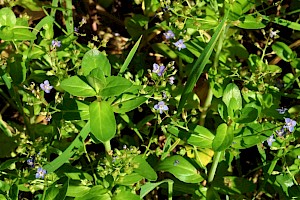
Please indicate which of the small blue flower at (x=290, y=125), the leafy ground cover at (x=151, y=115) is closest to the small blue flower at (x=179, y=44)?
the leafy ground cover at (x=151, y=115)

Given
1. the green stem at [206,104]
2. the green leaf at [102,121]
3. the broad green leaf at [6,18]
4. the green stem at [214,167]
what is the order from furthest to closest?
1. the green stem at [206,104]
2. the broad green leaf at [6,18]
3. the green stem at [214,167]
4. the green leaf at [102,121]

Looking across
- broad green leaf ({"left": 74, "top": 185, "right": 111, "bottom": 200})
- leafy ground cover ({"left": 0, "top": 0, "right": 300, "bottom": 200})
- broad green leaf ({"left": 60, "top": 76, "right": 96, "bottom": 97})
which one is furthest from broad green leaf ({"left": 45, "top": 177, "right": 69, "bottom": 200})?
broad green leaf ({"left": 60, "top": 76, "right": 96, "bottom": 97})

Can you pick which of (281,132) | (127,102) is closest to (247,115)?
(281,132)

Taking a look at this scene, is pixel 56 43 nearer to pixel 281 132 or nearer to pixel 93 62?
pixel 93 62

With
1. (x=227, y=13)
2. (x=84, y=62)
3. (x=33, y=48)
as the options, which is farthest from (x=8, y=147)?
(x=227, y=13)

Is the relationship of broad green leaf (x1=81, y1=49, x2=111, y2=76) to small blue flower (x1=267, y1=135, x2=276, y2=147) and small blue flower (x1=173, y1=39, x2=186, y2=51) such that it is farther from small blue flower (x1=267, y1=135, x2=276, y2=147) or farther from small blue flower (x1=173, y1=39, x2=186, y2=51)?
small blue flower (x1=267, y1=135, x2=276, y2=147)

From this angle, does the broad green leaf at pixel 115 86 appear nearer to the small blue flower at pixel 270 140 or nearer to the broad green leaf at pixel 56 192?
the broad green leaf at pixel 56 192

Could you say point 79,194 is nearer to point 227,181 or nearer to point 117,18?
point 227,181
